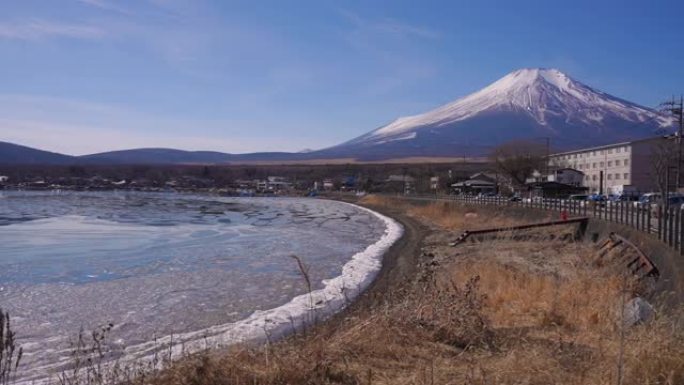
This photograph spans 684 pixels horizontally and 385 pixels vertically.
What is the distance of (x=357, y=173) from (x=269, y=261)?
152116 millimetres

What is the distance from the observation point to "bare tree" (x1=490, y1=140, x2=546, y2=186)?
86625 mm

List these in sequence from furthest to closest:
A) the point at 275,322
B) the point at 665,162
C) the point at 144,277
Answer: the point at 665,162 → the point at 144,277 → the point at 275,322

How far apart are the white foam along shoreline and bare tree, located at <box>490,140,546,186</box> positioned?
69.7 m

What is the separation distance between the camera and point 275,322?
39.8ft

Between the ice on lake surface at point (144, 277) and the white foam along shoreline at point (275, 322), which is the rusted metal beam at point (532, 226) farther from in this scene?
the white foam along shoreline at point (275, 322)

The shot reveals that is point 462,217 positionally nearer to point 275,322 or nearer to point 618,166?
point 275,322

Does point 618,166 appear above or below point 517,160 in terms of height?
below

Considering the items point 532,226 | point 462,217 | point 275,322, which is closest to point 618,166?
point 462,217

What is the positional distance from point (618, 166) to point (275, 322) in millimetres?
81666

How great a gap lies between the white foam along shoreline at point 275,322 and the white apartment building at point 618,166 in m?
62.0

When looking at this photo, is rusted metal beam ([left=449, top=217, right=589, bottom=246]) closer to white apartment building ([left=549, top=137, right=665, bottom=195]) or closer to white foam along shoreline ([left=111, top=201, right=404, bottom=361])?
white foam along shoreline ([left=111, top=201, right=404, bottom=361])

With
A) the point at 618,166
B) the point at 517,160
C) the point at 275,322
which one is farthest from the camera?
the point at 517,160

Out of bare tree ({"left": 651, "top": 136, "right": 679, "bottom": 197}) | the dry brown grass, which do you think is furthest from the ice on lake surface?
bare tree ({"left": 651, "top": 136, "right": 679, "bottom": 197})

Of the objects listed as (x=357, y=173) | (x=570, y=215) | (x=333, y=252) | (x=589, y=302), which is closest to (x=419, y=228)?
(x=570, y=215)
